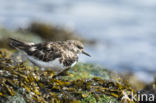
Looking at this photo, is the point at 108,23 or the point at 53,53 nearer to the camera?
the point at 53,53

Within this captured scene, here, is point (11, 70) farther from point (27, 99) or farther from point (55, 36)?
point (55, 36)

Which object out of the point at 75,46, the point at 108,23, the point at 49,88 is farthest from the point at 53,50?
the point at 108,23

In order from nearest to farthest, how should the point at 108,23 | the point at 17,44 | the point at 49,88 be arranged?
the point at 49,88, the point at 17,44, the point at 108,23

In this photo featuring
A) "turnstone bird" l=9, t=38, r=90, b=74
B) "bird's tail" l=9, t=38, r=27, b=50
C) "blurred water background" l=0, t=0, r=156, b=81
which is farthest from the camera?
"blurred water background" l=0, t=0, r=156, b=81

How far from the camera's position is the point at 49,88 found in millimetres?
4242

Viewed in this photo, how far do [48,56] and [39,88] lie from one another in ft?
2.77

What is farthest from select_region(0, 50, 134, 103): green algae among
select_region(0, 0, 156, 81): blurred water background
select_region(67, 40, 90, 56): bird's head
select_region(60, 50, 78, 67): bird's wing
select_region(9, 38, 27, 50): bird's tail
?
select_region(0, 0, 156, 81): blurred water background

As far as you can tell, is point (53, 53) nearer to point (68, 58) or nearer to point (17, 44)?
point (68, 58)

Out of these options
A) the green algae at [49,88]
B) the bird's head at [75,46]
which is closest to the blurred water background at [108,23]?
the bird's head at [75,46]

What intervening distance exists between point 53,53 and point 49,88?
837 millimetres

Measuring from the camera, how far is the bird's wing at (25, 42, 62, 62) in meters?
4.89

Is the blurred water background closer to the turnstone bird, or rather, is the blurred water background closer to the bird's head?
the bird's head

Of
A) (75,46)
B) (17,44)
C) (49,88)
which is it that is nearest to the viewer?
(49,88)

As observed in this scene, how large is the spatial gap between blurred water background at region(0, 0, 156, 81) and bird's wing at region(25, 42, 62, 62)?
4.59 m
